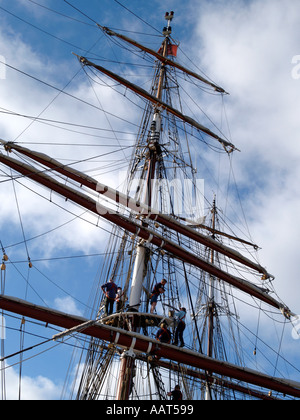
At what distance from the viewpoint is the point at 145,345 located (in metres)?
13.7

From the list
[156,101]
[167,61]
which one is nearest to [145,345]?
[156,101]

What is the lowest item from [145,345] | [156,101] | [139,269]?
[145,345]

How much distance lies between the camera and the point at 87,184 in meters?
15.8

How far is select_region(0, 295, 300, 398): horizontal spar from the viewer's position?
12172mm

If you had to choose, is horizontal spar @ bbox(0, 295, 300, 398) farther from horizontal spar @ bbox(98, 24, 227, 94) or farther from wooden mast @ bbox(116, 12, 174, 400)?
horizontal spar @ bbox(98, 24, 227, 94)

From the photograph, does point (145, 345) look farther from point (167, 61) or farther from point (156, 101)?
point (167, 61)

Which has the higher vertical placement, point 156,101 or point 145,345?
point 156,101

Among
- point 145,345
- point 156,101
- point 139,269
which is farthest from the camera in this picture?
point 156,101

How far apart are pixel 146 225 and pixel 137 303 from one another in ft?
10.4

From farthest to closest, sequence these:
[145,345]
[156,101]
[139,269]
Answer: [156,101] → [139,269] → [145,345]

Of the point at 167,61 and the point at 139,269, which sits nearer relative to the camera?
the point at 139,269

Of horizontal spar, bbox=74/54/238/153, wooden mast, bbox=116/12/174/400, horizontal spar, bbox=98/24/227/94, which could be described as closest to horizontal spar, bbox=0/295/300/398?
wooden mast, bbox=116/12/174/400

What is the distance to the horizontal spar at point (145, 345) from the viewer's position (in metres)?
12.2
